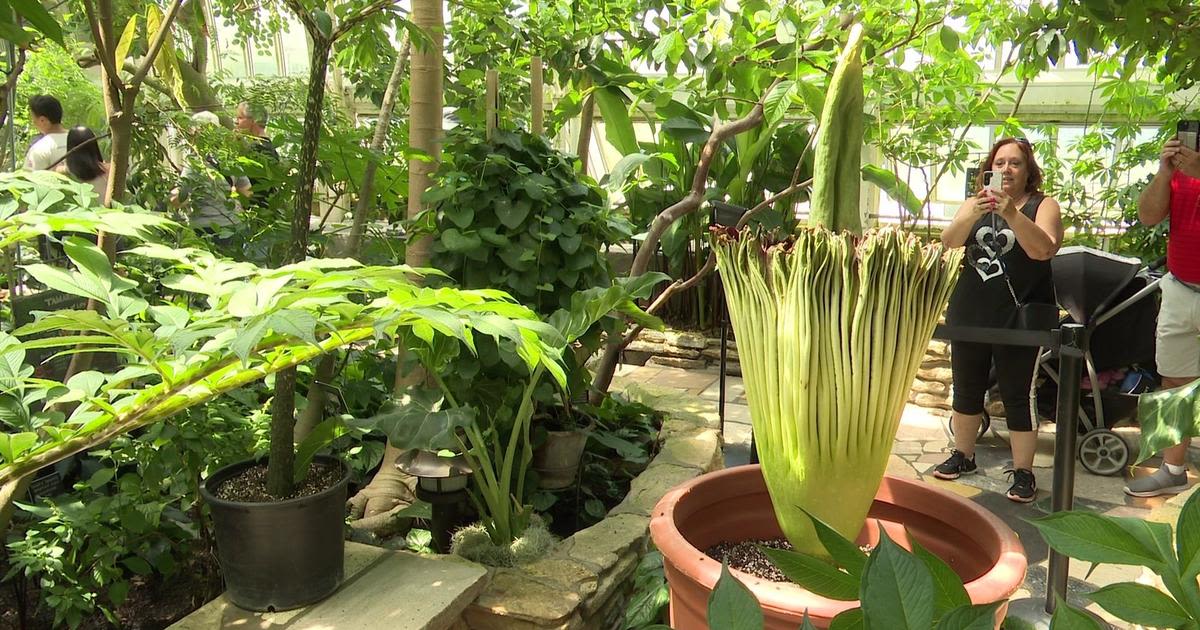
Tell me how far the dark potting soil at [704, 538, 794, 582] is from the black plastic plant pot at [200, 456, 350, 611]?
798mm

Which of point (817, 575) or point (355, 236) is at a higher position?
point (355, 236)

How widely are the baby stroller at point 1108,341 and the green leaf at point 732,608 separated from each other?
332 centimetres

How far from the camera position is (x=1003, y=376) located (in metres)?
3.00

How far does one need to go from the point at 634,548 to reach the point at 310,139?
1204 mm

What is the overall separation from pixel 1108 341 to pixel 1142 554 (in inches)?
Result: 135

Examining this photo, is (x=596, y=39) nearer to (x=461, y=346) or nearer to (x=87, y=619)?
(x=461, y=346)

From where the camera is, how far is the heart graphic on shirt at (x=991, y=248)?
283 cm

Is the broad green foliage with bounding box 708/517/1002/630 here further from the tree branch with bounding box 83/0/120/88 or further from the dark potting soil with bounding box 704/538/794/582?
the tree branch with bounding box 83/0/120/88

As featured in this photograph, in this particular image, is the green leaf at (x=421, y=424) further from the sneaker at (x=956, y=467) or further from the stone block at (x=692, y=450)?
the sneaker at (x=956, y=467)

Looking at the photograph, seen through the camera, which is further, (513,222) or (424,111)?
(424,111)

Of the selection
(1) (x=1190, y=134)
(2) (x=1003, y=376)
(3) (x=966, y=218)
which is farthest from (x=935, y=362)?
(1) (x=1190, y=134)

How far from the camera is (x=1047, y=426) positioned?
3908 mm

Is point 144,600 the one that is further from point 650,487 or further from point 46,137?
point 46,137

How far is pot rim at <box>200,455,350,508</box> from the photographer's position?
156 cm
